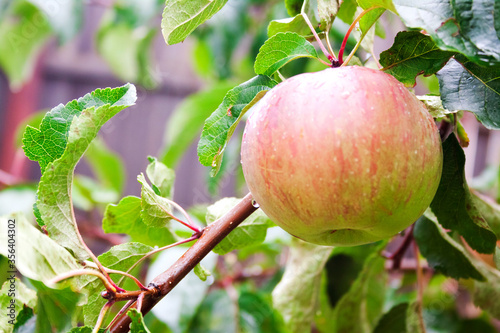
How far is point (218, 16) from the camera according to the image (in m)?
1.20

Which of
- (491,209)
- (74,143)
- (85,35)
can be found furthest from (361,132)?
(85,35)

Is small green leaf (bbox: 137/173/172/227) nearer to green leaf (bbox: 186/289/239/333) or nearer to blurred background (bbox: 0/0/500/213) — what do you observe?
green leaf (bbox: 186/289/239/333)

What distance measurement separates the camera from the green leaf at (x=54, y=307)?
47cm

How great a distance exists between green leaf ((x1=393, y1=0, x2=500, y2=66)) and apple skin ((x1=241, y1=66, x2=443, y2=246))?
50 millimetres

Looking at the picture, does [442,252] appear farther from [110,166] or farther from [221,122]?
[110,166]

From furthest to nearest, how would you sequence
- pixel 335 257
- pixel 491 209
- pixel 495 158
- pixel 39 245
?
pixel 495 158 < pixel 335 257 < pixel 491 209 < pixel 39 245

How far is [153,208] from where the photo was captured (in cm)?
43

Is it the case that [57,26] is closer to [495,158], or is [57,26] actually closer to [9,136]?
[9,136]

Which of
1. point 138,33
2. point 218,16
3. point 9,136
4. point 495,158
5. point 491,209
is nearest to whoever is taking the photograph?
point 491,209

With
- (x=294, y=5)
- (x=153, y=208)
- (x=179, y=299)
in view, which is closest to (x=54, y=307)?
(x=153, y=208)

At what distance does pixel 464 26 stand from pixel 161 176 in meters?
0.34

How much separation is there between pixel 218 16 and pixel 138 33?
0.34m

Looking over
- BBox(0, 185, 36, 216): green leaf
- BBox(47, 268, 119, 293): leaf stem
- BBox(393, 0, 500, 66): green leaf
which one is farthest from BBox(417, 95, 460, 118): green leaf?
BBox(0, 185, 36, 216): green leaf

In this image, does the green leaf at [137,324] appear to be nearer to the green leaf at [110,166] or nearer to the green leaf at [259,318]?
the green leaf at [259,318]
